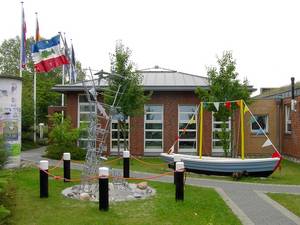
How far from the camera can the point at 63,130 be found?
24.1 meters

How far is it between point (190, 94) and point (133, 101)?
18.8 ft

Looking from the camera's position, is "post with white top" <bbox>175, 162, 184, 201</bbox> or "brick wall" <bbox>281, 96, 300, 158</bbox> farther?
"brick wall" <bbox>281, 96, 300, 158</bbox>

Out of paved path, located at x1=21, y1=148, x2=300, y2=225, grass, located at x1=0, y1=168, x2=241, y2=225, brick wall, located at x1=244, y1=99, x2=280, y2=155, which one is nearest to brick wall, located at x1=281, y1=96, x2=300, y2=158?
brick wall, located at x1=244, y1=99, x2=280, y2=155

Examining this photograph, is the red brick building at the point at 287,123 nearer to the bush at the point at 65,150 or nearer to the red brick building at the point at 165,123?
the red brick building at the point at 165,123

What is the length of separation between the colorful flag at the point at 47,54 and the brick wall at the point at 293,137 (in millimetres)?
12793

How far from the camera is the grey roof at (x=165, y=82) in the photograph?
26.5m

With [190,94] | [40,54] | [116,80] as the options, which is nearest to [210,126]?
[190,94]

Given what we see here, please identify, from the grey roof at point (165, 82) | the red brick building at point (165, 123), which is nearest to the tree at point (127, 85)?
the grey roof at point (165, 82)

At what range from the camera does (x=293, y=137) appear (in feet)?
83.5

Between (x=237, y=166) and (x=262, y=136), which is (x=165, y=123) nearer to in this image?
(x=262, y=136)

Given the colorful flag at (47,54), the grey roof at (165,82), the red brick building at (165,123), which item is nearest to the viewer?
the colorful flag at (47,54)

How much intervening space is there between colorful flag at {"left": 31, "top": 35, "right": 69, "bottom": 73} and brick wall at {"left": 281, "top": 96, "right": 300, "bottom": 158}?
12.8 metres

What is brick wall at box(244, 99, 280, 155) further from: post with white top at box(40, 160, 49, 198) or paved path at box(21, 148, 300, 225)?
post with white top at box(40, 160, 49, 198)

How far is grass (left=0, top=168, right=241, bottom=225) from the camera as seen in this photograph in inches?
364
